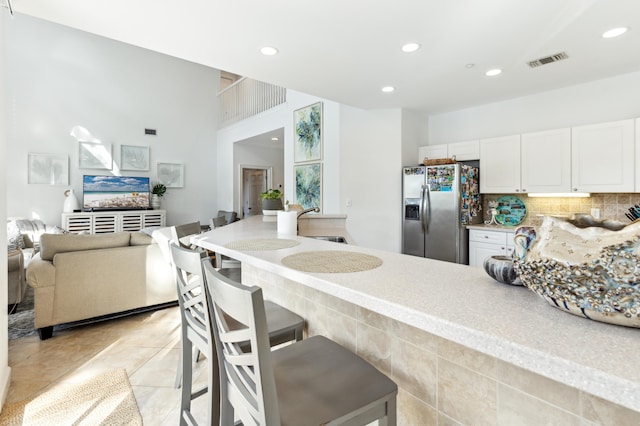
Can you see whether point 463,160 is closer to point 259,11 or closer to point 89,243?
point 259,11

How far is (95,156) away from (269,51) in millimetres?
5973

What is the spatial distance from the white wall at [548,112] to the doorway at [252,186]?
4747 mm

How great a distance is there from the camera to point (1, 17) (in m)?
1.95

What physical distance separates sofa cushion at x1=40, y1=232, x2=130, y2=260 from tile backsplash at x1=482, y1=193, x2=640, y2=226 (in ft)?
14.7

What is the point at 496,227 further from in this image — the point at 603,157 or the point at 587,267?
the point at 587,267

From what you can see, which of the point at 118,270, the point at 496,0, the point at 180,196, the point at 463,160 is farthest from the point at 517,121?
the point at 180,196

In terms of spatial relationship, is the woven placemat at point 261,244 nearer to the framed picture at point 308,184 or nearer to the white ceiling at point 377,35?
the white ceiling at point 377,35

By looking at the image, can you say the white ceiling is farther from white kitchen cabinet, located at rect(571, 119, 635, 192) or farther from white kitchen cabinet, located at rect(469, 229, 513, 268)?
white kitchen cabinet, located at rect(469, 229, 513, 268)

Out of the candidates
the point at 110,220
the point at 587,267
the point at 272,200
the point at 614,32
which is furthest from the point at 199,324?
the point at 110,220

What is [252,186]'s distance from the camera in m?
8.21

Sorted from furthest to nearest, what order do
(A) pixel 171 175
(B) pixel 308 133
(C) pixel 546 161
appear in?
(A) pixel 171 175, (B) pixel 308 133, (C) pixel 546 161

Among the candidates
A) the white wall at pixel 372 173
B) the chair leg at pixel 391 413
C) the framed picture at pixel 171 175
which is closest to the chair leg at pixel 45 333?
the chair leg at pixel 391 413

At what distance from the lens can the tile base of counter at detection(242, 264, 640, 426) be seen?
0.72 m

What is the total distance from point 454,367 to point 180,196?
26.2 feet
